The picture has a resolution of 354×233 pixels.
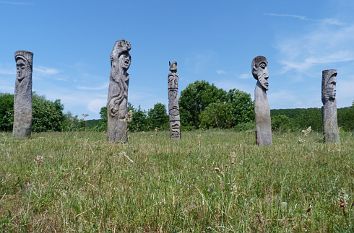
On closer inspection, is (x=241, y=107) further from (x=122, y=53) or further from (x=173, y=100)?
(x=122, y=53)

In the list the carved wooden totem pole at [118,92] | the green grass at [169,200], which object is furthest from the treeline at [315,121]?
the green grass at [169,200]

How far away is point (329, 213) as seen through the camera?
3.16 metres

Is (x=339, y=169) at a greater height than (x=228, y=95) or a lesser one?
lesser

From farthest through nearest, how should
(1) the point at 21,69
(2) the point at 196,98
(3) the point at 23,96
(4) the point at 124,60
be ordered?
(2) the point at 196,98
(1) the point at 21,69
(3) the point at 23,96
(4) the point at 124,60

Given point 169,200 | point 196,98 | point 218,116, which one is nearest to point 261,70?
point 169,200

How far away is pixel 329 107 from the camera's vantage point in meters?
15.6

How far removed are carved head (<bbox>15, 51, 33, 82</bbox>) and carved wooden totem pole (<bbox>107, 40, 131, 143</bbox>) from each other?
457 centimetres

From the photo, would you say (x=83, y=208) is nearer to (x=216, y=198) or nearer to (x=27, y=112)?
(x=216, y=198)

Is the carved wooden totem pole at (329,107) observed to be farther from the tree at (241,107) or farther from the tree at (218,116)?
the tree at (241,107)

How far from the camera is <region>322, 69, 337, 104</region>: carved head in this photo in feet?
51.2

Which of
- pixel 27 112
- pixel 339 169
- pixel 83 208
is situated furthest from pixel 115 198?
pixel 27 112

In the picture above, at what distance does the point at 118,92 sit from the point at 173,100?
9.28 metres

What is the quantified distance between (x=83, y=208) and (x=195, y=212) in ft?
3.02

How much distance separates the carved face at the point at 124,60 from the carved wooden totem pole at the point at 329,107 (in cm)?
793
